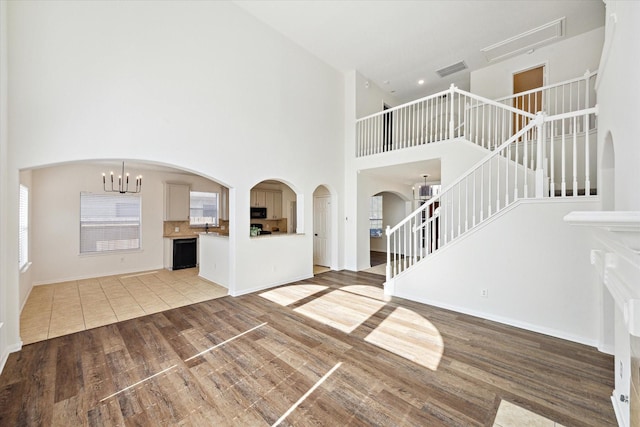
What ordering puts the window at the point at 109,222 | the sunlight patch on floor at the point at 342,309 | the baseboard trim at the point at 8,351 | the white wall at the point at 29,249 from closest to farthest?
1. the baseboard trim at the point at 8,351
2. the sunlight patch on floor at the point at 342,309
3. the white wall at the point at 29,249
4. the window at the point at 109,222

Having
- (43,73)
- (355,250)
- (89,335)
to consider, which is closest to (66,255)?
(89,335)

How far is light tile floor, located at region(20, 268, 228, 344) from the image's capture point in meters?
3.55

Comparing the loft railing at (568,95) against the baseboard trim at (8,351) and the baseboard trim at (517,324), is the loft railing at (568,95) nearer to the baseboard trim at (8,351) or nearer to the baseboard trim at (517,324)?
the baseboard trim at (517,324)

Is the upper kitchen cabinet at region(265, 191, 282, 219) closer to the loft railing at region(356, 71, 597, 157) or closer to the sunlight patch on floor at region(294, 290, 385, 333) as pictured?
the loft railing at region(356, 71, 597, 157)

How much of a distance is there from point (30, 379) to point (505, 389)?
14.2 ft

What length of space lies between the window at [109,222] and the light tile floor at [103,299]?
33.0 inches

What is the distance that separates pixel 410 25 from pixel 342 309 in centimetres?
577

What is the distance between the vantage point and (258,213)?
9133 mm

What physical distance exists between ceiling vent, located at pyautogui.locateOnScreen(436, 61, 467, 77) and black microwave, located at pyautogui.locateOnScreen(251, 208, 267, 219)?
6.89 metres

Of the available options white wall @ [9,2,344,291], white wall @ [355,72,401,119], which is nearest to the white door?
white wall @ [9,2,344,291]

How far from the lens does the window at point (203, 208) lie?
7811 millimetres

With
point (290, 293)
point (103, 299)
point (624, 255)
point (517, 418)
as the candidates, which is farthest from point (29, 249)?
point (624, 255)

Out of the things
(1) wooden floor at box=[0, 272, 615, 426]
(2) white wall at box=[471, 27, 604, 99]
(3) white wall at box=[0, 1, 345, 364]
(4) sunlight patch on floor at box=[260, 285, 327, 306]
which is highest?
(2) white wall at box=[471, 27, 604, 99]

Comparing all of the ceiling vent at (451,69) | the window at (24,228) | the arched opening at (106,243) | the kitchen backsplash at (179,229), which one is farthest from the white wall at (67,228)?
the ceiling vent at (451,69)
